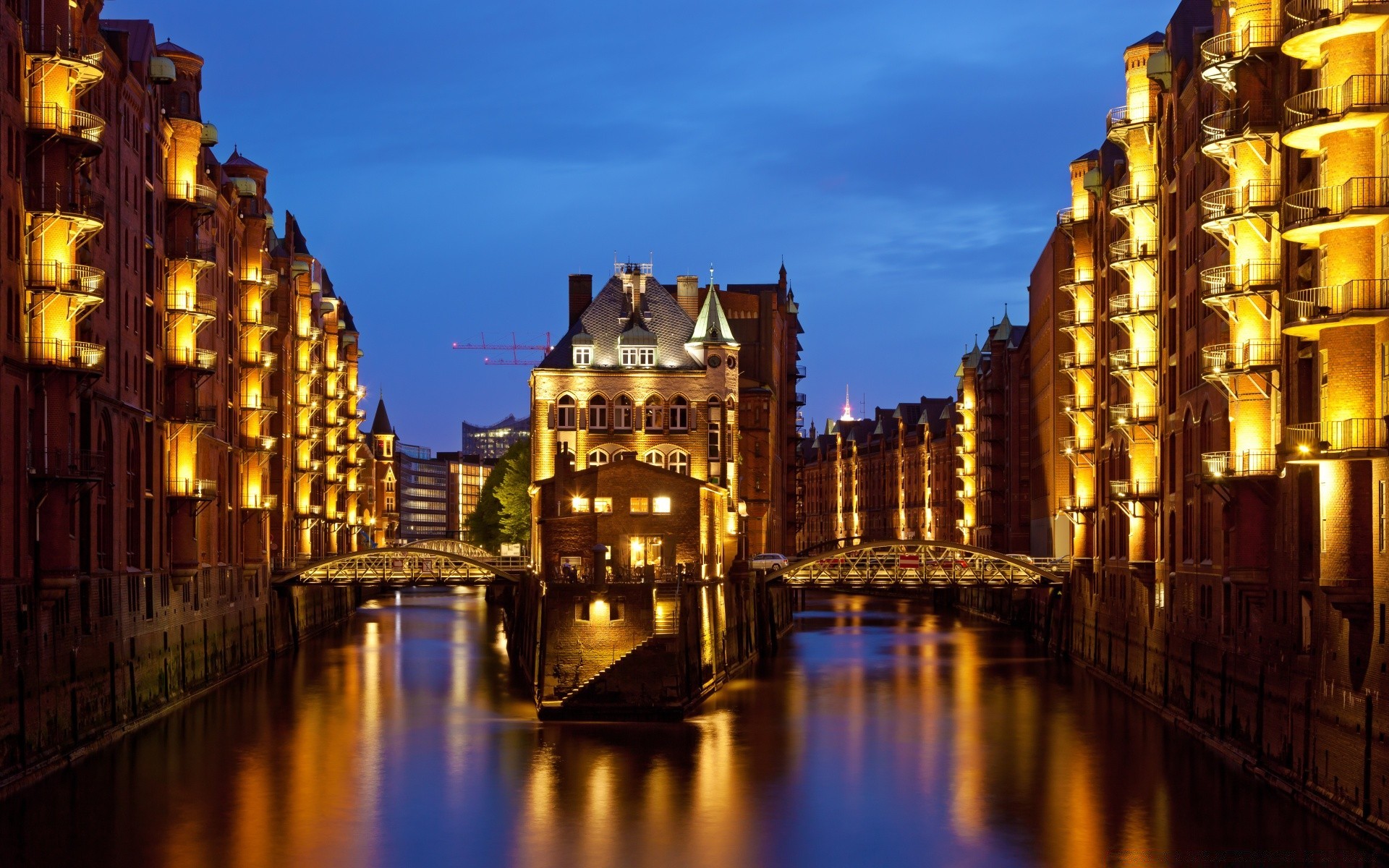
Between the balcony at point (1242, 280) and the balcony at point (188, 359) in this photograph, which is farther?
the balcony at point (188, 359)

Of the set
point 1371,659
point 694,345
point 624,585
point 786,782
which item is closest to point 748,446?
point 694,345

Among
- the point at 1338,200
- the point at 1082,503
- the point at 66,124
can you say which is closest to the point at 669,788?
the point at 1338,200

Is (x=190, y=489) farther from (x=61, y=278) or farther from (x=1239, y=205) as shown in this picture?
(x=1239, y=205)

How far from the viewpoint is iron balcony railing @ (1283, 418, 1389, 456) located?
37.8 m

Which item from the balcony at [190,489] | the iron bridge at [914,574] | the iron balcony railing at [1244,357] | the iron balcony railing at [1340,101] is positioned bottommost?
the iron bridge at [914,574]

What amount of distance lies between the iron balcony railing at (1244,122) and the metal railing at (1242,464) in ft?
27.0

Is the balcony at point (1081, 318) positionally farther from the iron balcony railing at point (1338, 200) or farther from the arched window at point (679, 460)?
the iron balcony railing at point (1338, 200)

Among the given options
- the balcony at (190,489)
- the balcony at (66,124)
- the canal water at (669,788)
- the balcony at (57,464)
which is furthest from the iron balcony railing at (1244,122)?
the balcony at (190,489)

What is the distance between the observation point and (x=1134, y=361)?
230ft

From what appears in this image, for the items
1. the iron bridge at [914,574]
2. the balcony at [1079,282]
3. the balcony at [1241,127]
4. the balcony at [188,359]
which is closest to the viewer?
the balcony at [1241,127]

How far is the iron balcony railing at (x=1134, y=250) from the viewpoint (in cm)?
7019

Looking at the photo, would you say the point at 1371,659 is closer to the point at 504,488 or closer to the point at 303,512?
the point at 303,512

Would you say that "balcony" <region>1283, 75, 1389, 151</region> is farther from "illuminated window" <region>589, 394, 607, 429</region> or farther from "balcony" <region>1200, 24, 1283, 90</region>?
"illuminated window" <region>589, 394, 607, 429</region>

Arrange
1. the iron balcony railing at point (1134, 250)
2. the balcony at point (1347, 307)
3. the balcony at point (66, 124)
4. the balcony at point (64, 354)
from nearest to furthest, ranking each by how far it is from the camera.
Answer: the balcony at point (1347, 307), the balcony at point (66, 124), the balcony at point (64, 354), the iron balcony railing at point (1134, 250)
